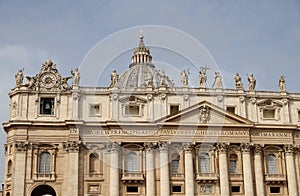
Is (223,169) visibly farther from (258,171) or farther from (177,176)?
(177,176)

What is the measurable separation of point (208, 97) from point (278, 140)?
891cm

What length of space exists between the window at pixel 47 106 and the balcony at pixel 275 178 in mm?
23820

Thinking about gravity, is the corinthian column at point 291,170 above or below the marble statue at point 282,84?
below

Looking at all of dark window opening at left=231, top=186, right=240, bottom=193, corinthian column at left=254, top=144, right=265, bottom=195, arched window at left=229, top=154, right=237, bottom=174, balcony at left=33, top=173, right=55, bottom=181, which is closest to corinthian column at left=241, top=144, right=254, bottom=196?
corinthian column at left=254, top=144, right=265, bottom=195

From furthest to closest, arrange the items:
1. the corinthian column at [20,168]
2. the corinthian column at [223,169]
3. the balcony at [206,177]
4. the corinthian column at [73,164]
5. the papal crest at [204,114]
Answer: the papal crest at [204,114] < the balcony at [206,177] < the corinthian column at [223,169] < the corinthian column at [73,164] < the corinthian column at [20,168]

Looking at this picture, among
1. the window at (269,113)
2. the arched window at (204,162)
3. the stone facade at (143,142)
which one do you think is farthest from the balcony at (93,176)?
the window at (269,113)

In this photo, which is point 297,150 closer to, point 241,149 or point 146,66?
point 241,149

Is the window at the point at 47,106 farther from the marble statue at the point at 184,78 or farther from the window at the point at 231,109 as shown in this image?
the window at the point at 231,109

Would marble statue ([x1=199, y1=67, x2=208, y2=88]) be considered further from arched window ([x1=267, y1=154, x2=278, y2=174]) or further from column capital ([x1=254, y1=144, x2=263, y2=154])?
arched window ([x1=267, y1=154, x2=278, y2=174])

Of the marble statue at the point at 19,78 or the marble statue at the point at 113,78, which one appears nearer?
the marble statue at the point at 19,78

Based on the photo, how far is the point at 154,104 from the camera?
177ft

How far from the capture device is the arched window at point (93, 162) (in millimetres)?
52178

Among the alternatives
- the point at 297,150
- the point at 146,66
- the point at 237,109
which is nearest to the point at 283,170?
the point at 297,150

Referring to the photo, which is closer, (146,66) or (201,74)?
(201,74)
